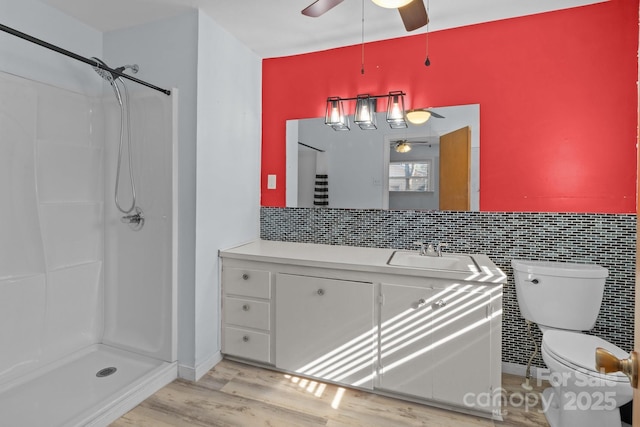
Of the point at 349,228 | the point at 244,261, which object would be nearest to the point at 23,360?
the point at 244,261

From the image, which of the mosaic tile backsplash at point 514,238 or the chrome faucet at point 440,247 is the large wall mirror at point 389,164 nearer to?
the mosaic tile backsplash at point 514,238

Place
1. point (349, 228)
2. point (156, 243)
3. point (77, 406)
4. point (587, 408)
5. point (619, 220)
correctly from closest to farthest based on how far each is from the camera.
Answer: point (587, 408)
point (77, 406)
point (619, 220)
point (156, 243)
point (349, 228)

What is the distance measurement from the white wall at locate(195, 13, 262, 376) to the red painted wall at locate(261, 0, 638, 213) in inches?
37.2

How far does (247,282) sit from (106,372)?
3.51ft

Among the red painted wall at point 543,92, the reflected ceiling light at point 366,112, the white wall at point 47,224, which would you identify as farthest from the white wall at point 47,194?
the red painted wall at point 543,92

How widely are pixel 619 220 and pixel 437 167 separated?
1089 millimetres

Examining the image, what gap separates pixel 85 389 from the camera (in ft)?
6.65

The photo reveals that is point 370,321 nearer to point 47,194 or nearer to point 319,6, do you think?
point 319,6

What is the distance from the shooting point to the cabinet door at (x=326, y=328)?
204 cm

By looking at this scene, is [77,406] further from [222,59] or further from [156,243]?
[222,59]

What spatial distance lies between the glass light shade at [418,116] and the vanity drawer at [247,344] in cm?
182

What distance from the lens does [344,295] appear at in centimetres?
207

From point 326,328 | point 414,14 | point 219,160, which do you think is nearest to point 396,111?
point 414,14

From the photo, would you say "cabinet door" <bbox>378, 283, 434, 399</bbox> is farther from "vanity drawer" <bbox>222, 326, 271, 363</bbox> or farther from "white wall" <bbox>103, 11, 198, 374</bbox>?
"white wall" <bbox>103, 11, 198, 374</bbox>
